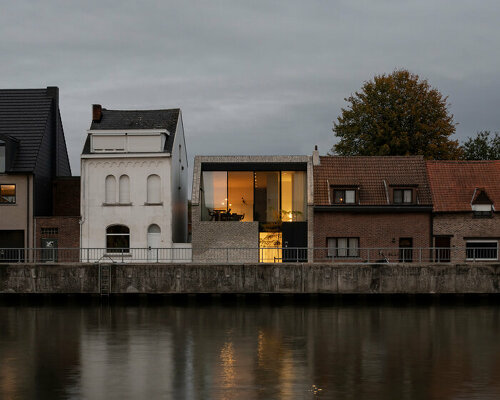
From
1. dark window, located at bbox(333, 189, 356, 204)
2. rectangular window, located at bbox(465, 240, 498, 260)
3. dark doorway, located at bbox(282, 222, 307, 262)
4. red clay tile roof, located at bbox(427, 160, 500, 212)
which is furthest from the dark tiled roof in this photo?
rectangular window, located at bbox(465, 240, 498, 260)

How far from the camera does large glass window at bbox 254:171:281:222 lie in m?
43.3

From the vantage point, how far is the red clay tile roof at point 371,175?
138ft

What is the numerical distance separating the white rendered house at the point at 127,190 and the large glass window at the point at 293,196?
22.7 feet

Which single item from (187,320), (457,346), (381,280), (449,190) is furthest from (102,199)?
(457,346)

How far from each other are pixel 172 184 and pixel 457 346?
2182cm


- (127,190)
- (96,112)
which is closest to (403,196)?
(127,190)

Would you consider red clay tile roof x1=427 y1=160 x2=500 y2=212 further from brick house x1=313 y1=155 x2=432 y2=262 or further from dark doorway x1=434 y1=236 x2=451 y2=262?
dark doorway x1=434 y1=236 x2=451 y2=262

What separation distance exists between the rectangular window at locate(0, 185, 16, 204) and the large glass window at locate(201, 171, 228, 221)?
38.1 ft

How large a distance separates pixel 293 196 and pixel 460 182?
1021 centimetres

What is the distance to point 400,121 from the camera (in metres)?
53.8

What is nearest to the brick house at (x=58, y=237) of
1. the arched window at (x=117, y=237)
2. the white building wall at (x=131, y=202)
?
the white building wall at (x=131, y=202)

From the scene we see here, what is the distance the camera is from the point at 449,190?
42.8 m

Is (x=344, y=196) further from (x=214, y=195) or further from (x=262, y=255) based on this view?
(x=214, y=195)

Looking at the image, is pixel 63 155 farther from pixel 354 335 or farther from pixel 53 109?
pixel 354 335
